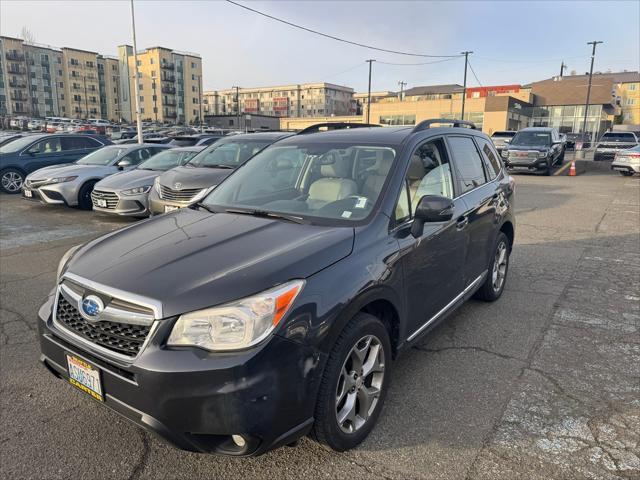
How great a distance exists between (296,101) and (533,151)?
11814 centimetres

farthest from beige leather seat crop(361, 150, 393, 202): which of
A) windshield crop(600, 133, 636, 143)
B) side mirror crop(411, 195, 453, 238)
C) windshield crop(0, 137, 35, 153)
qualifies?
windshield crop(600, 133, 636, 143)

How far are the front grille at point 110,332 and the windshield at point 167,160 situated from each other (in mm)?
8130

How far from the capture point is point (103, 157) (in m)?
11.7

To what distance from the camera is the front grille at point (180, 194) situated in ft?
26.6

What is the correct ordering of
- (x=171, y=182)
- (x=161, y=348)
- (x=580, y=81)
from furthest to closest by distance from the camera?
(x=580, y=81)
(x=171, y=182)
(x=161, y=348)

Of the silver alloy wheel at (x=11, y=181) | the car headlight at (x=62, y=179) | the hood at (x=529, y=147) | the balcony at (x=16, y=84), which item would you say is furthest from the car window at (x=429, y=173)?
the balcony at (x=16, y=84)

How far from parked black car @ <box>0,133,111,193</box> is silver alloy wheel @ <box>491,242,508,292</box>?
12892 millimetres

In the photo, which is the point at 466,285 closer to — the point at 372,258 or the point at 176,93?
the point at 372,258

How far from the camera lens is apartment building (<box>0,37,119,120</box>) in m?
96.2

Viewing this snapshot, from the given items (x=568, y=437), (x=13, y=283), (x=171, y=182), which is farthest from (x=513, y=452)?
(x=171, y=182)

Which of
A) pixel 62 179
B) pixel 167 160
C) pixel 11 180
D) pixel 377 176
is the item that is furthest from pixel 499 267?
pixel 11 180

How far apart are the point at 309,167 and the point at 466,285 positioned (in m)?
1.67

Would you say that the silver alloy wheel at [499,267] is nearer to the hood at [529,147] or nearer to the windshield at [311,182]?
the windshield at [311,182]

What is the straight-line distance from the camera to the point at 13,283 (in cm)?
553
